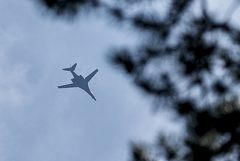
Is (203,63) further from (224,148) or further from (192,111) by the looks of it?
(224,148)

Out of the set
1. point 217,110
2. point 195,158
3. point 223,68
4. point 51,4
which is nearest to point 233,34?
point 223,68

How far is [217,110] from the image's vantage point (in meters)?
5.29

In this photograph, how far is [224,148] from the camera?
17.6ft

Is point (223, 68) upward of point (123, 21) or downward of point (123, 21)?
downward

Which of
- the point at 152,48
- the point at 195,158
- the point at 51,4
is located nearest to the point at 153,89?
the point at 152,48

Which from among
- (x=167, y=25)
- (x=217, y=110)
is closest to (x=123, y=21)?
(x=167, y=25)

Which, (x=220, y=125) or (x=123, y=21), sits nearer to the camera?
(x=220, y=125)

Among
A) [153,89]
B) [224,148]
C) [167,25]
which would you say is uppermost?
[167,25]

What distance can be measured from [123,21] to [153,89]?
0.70 m

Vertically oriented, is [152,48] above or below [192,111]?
above

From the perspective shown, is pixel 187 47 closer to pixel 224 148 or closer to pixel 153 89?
pixel 153 89

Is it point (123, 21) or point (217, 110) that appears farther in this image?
point (123, 21)

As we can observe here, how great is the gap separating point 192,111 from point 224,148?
0.42m

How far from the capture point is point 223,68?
18.1ft
